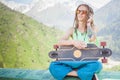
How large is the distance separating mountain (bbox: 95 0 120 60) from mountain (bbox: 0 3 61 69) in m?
0.91

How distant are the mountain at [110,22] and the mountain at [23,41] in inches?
35.7

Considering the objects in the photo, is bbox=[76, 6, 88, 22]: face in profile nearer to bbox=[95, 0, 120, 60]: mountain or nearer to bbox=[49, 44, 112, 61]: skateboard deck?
bbox=[49, 44, 112, 61]: skateboard deck

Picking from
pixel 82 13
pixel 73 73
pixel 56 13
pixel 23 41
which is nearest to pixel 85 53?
pixel 73 73

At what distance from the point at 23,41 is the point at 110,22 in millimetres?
1749

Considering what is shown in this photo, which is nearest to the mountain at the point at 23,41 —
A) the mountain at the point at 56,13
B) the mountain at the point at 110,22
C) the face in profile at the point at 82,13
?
the mountain at the point at 56,13

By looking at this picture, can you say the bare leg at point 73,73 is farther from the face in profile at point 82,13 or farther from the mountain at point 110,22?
the mountain at point 110,22

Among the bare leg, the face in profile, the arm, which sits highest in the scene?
the face in profile

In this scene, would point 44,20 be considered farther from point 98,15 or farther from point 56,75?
point 56,75

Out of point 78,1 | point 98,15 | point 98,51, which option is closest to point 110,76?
point 98,51

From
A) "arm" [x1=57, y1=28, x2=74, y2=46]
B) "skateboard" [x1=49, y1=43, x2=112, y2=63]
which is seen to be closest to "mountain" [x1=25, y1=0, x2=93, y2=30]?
"arm" [x1=57, y1=28, x2=74, y2=46]

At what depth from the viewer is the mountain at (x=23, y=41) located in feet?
15.5

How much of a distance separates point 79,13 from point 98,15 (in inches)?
90.5

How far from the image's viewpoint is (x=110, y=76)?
2.84m

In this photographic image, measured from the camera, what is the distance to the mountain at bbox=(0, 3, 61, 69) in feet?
15.5
